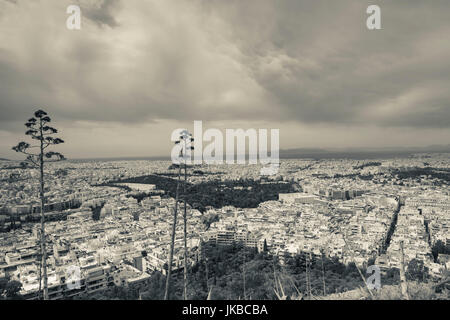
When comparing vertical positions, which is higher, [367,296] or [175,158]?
[175,158]

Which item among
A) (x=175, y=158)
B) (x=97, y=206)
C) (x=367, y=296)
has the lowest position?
(x=97, y=206)

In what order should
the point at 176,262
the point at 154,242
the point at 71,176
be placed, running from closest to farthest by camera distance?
the point at 176,262 → the point at 154,242 → the point at 71,176

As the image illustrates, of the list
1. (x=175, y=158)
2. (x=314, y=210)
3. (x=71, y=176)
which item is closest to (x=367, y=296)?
(x=175, y=158)

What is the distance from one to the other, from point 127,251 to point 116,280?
3.99 m

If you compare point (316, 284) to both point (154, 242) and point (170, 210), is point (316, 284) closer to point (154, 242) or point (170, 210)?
point (154, 242)

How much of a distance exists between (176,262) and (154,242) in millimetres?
4281

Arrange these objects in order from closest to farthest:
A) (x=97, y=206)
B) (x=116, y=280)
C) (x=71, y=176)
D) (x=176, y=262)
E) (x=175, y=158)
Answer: (x=175, y=158) < (x=116, y=280) < (x=176, y=262) < (x=97, y=206) < (x=71, y=176)

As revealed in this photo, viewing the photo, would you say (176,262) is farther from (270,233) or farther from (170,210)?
(170,210)

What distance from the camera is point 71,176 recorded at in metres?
54.9

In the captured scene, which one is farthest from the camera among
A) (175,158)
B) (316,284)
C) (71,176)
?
(71,176)
